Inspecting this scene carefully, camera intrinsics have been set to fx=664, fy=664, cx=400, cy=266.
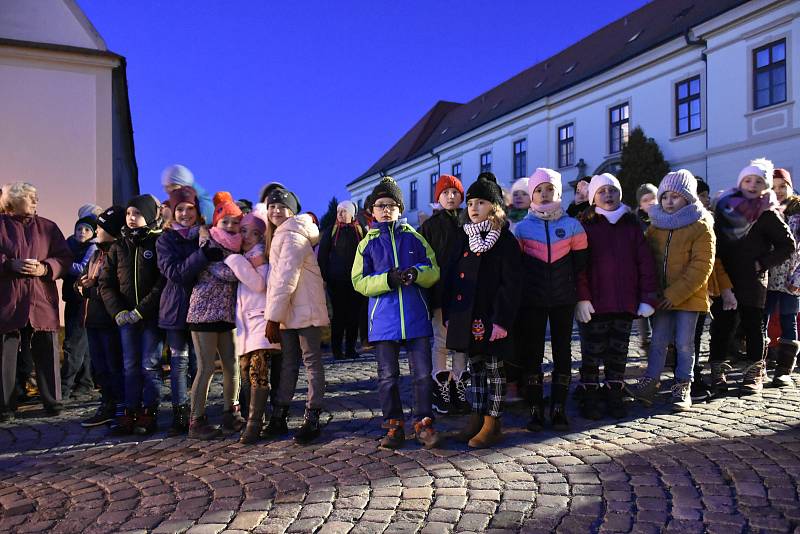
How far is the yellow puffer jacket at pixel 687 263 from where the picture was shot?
17.4ft

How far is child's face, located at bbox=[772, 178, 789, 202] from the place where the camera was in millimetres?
6750

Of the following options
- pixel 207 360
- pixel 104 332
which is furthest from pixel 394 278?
pixel 104 332

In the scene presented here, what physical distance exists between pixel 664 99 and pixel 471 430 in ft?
70.6

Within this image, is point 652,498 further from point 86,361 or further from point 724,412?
point 86,361

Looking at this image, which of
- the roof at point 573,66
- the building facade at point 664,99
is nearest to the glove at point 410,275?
the building facade at point 664,99

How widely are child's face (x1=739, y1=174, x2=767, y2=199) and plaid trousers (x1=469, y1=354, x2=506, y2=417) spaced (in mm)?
3137

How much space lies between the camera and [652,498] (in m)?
3.42

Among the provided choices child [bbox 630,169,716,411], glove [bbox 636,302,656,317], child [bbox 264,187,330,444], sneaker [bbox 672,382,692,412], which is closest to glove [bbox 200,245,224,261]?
child [bbox 264,187,330,444]

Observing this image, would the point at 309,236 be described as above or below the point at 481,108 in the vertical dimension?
below

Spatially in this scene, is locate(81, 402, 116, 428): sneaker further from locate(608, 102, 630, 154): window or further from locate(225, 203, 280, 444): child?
locate(608, 102, 630, 154): window

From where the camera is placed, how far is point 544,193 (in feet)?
16.4

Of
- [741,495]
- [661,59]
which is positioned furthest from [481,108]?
[741,495]

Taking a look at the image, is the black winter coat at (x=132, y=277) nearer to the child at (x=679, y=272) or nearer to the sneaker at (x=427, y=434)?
the sneaker at (x=427, y=434)

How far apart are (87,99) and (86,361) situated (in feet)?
22.0
